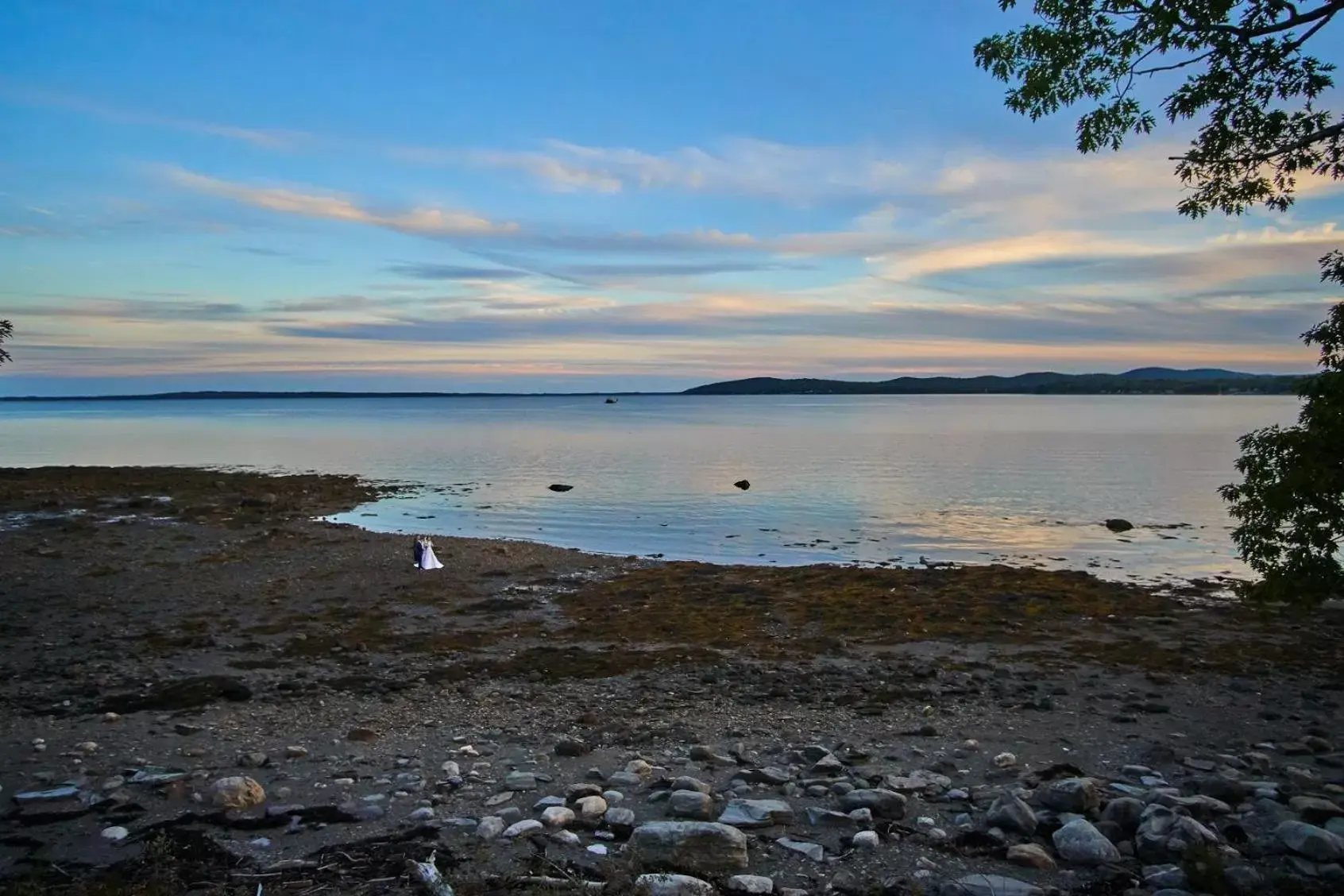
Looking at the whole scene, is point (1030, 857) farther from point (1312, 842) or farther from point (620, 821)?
point (620, 821)

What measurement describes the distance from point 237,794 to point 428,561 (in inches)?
571

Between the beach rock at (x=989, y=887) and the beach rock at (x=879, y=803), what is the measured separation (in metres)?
1.08

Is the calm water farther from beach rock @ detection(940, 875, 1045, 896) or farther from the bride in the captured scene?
beach rock @ detection(940, 875, 1045, 896)

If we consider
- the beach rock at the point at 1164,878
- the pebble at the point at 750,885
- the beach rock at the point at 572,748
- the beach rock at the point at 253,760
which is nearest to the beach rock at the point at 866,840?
the pebble at the point at 750,885

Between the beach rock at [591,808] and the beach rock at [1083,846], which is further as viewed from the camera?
the beach rock at [591,808]

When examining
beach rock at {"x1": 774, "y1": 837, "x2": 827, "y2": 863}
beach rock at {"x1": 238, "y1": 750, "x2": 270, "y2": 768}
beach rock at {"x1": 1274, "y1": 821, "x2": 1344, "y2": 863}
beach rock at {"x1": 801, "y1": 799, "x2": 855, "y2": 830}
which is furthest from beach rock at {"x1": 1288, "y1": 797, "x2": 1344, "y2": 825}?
beach rock at {"x1": 238, "y1": 750, "x2": 270, "y2": 768}

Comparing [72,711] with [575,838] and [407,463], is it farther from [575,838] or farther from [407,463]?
[407,463]

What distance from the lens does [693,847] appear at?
6074mm

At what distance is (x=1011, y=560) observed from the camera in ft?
83.4

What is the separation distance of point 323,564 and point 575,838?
676 inches

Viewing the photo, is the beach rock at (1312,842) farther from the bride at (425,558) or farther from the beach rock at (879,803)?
the bride at (425,558)

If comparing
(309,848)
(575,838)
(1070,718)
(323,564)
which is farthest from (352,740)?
(323,564)

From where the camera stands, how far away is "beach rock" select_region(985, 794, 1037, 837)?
6535 millimetres

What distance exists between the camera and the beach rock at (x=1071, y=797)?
681 centimetres
